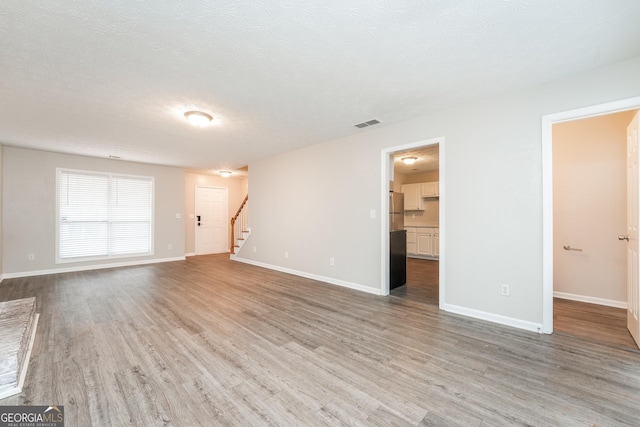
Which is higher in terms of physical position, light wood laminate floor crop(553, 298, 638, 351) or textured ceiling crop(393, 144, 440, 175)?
textured ceiling crop(393, 144, 440, 175)

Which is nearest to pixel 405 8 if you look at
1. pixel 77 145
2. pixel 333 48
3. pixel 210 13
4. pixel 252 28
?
pixel 333 48

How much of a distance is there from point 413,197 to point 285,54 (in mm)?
6831

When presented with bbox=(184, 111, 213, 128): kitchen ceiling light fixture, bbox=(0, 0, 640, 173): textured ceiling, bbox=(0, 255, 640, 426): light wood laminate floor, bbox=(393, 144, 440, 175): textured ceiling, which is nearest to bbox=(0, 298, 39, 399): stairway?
bbox=(0, 255, 640, 426): light wood laminate floor

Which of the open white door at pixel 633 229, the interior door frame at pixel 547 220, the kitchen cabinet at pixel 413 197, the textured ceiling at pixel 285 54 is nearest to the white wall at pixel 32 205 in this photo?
the textured ceiling at pixel 285 54

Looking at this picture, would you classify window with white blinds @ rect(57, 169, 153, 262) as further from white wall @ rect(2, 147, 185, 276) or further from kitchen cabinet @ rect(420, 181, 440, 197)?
kitchen cabinet @ rect(420, 181, 440, 197)

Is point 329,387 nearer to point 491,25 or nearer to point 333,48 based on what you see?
point 333,48

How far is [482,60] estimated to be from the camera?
7.76 ft

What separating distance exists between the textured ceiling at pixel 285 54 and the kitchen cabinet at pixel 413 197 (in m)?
4.88

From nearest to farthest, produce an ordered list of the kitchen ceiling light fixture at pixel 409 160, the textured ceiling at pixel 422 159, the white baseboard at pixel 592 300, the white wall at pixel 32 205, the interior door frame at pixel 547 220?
the interior door frame at pixel 547 220
the white baseboard at pixel 592 300
the white wall at pixel 32 205
the textured ceiling at pixel 422 159
the kitchen ceiling light fixture at pixel 409 160

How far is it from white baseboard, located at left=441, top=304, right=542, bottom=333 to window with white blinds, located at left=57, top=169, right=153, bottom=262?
724 cm

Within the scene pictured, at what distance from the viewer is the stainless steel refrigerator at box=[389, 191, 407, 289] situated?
170 inches

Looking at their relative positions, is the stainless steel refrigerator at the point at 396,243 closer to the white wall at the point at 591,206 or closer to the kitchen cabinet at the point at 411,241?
the white wall at the point at 591,206

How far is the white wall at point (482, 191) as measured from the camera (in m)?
2.74

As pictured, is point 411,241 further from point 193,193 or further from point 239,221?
point 193,193
